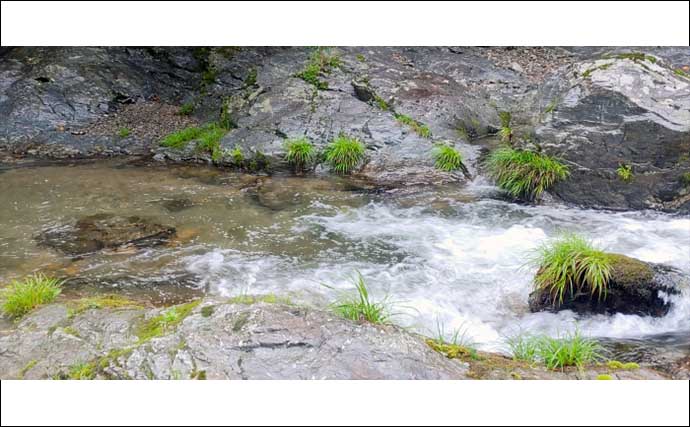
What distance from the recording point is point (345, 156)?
10.1m

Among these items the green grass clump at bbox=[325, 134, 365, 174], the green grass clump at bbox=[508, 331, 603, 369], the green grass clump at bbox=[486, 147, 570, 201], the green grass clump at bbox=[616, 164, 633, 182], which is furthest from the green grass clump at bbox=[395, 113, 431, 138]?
the green grass clump at bbox=[508, 331, 603, 369]

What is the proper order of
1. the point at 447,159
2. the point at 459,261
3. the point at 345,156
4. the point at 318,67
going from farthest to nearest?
the point at 318,67 < the point at 345,156 < the point at 447,159 < the point at 459,261

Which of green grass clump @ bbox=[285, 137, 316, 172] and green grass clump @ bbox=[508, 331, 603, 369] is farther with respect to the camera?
green grass clump @ bbox=[285, 137, 316, 172]

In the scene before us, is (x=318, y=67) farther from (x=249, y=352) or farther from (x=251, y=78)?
(x=249, y=352)

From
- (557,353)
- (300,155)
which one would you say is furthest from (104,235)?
(557,353)

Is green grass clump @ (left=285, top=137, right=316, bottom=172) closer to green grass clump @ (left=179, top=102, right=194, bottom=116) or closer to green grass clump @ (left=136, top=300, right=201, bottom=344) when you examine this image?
green grass clump @ (left=179, top=102, right=194, bottom=116)

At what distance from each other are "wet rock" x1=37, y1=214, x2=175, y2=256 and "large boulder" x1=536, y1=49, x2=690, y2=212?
5.93m

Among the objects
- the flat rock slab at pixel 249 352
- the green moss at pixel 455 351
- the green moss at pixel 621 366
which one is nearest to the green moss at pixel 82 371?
the flat rock slab at pixel 249 352

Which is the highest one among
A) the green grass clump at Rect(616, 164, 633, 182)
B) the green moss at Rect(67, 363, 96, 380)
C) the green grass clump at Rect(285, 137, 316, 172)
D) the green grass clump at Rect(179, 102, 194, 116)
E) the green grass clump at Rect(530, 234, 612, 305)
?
the green grass clump at Rect(179, 102, 194, 116)

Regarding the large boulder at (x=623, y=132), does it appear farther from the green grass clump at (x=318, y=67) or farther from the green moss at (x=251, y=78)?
the green moss at (x=251, y=78)

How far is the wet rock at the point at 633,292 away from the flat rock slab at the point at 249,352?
138 centimetres

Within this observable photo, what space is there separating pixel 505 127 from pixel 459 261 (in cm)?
529

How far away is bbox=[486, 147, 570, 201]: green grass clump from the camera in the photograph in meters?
8.88

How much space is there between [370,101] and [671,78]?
16.6 ft
